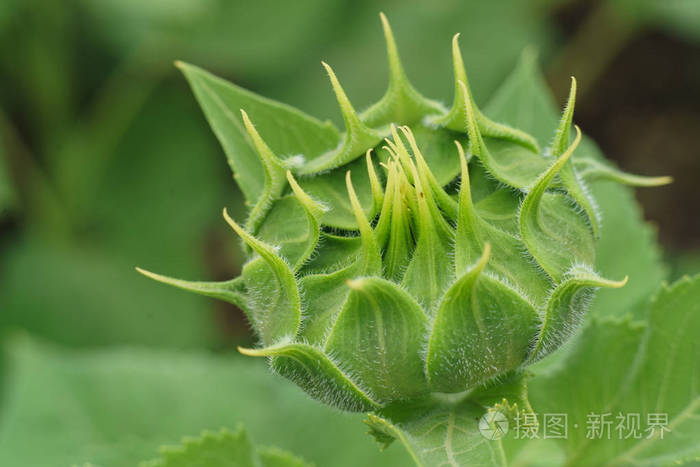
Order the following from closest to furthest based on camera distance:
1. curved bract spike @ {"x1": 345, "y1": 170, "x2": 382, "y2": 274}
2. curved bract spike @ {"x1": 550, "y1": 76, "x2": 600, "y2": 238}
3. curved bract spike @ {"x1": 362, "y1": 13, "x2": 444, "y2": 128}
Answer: curved bract spike @ {"x1": 345, "y1": 170, "x2": 382, "y2": 274} → curved bract spike @ {"x1": 550, "y1": 76, "x2": 600, "y2": 238} → curved bract spike @ {"x1": 362, "y1": 13, "x2": 444, "y2": 128}

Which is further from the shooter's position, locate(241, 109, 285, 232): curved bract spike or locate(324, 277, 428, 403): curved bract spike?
locate(241, 109, 285, 232): curved bract spike

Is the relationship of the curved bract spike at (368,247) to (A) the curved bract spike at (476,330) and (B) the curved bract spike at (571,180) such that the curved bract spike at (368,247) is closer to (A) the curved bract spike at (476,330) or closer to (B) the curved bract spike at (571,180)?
(A) the curved bract spike at (476,330)

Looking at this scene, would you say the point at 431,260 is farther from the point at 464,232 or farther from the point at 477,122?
the point at 477,122

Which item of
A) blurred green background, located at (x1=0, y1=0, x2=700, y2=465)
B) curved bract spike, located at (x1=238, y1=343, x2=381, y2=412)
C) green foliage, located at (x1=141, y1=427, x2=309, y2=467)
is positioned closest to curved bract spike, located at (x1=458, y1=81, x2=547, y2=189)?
curved bract spike, located at (x1=238, y1=343, x2=381, y2=412)

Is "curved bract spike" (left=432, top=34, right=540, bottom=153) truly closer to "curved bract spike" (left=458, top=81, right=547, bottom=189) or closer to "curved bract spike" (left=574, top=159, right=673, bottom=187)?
"curved bract spike" (left=458, top=81, right=547, bottom=189)

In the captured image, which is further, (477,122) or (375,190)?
(477,122)

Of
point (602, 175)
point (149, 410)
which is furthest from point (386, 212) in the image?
point (149, 410)

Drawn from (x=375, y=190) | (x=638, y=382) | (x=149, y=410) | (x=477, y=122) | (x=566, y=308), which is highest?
(x=477, y=122)
